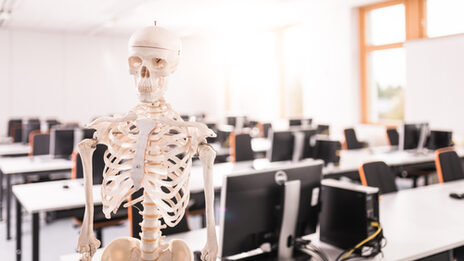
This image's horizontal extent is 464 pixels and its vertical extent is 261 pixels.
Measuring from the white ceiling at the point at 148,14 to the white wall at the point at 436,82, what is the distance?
1.58m

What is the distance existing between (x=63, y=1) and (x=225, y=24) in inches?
145

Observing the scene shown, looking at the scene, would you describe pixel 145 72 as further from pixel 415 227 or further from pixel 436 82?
pixel 436 82

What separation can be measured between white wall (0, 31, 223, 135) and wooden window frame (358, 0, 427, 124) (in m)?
4.80

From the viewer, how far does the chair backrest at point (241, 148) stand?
468 centimetres

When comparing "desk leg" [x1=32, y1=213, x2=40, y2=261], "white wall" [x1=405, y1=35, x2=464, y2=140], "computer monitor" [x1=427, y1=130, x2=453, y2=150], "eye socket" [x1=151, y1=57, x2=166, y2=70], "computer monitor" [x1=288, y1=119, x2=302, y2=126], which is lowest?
"desk leg" [x1=32, y1=213, x2=40, y2=261]

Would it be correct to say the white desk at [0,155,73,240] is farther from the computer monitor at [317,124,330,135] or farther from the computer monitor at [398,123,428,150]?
the computer monitor at [398,123,428,150]

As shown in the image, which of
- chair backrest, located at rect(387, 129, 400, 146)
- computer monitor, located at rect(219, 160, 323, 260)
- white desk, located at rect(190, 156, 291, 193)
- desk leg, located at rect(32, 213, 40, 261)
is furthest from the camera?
chair backrest, located at rect(387, 129, 400, 146)

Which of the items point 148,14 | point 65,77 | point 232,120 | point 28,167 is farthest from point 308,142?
point 65,77

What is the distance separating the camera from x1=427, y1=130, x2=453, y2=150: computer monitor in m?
5.11

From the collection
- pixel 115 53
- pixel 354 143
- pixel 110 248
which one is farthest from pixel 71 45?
pixel 110 248

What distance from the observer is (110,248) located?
1.28 metres

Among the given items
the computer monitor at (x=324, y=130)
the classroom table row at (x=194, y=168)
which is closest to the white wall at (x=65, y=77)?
the computer monitor at (x=324, y=130)

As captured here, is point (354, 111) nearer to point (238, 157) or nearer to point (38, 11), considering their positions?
point (238, 157)

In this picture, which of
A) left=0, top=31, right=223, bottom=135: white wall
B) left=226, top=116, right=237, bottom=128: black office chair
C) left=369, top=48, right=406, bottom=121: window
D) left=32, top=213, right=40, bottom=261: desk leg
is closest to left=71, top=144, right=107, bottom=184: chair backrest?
left=32, top=213, right=40, bottom=261: desk leg
